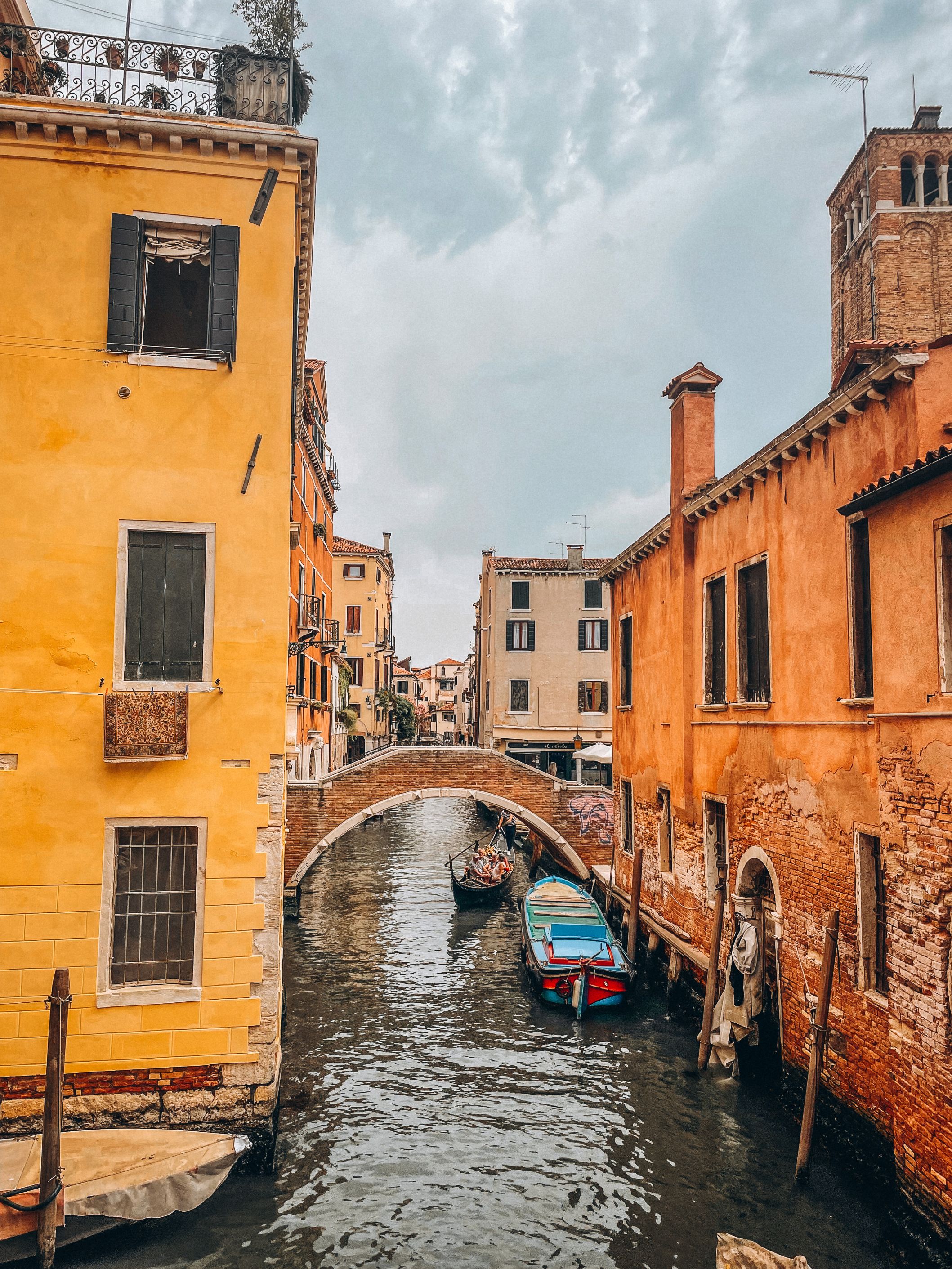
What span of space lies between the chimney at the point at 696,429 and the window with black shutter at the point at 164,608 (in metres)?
8.04

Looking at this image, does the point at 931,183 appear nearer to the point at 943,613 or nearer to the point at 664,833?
the point at 664,833

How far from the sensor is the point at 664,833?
1439 centimetres

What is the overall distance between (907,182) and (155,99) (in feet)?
104

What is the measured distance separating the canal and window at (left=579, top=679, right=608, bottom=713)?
19.2 meters

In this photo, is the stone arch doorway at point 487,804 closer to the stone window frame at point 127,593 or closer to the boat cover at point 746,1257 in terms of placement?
the stone window frame at point 127,593

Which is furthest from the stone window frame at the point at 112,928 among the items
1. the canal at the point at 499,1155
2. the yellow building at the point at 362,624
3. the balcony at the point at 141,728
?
the yellow building at the point at 362,624

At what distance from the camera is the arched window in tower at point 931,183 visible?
3128cm

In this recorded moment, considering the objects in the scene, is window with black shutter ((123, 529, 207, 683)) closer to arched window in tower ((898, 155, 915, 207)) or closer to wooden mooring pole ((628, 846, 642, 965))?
wooden mooring pole ((628, 846, 642, 965))

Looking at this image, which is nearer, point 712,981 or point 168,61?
point 168,61

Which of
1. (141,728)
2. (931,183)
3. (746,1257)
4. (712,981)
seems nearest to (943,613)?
(746,1257)

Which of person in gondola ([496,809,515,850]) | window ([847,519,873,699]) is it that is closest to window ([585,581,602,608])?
person in gondola ([496,809,515,850])

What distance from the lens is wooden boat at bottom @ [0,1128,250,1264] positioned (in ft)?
19.9

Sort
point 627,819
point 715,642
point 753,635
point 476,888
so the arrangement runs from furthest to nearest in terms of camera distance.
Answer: point 476,888, point 627,819, point 715,642, point 753,635

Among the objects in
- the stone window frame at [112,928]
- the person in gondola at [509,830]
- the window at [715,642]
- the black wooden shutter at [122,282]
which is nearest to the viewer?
the stone window frame at [112,928]
